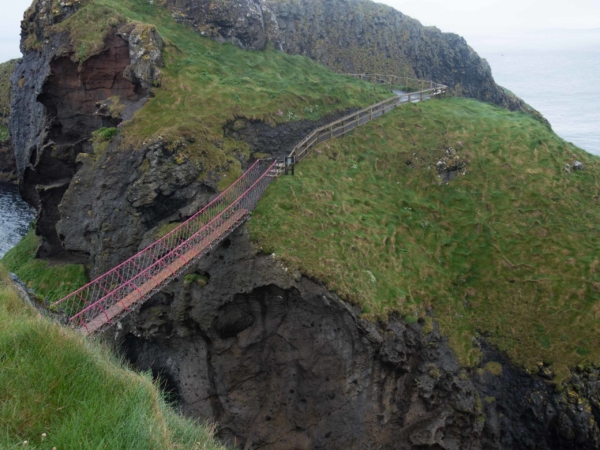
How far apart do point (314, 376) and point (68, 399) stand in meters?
15.0

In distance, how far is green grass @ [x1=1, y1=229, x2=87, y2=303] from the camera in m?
28.0

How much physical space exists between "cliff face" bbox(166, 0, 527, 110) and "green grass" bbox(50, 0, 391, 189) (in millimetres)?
9713

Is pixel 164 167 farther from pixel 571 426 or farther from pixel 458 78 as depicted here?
pixel 458 78

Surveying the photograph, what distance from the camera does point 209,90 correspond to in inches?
1156

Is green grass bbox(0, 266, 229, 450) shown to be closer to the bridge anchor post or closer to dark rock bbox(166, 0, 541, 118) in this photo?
the bridge anchor post

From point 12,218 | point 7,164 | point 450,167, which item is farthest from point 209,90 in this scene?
point 7,164

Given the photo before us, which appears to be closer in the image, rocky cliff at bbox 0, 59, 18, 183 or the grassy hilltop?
rocky cliff at bbox 0, 59, 18, 183

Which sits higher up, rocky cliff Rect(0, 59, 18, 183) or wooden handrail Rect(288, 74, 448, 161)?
wooden handrail Rect(288, 74, 448, 161)

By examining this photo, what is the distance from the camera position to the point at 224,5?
36.8 metres

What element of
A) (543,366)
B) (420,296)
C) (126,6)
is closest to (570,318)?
(543,366)

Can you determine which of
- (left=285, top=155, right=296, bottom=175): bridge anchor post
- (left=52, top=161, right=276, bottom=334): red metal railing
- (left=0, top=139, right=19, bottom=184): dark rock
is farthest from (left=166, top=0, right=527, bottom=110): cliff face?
(left=0, top=139, right=19, bottom=184): dark rock

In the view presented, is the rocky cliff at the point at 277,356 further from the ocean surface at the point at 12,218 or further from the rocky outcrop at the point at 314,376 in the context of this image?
the ocean surface at the point at 12,218

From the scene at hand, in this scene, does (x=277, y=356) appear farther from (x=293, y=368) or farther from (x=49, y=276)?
(x=49, y=276)

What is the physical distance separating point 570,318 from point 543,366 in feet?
9.58
